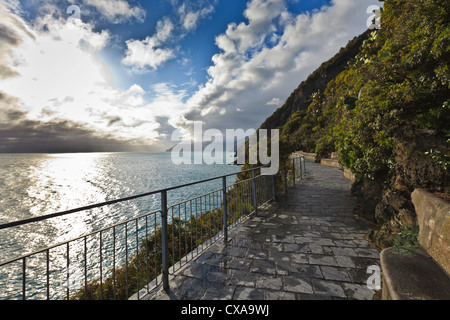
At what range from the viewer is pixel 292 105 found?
2338 inches

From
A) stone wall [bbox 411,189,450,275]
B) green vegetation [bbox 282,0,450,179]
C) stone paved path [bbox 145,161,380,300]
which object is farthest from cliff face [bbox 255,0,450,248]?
stone paved path [bbox 145,161,380,300]

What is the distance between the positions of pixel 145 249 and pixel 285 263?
10.3 feet

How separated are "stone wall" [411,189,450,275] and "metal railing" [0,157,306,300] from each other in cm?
297

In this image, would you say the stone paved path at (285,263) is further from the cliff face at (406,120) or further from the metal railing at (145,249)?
the cliff face at (406,120)

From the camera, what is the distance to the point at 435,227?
2521 mm

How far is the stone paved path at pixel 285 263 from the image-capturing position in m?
2.62

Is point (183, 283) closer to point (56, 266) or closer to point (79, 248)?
point (56, 266)

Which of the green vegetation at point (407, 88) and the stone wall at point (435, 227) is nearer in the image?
the stone wall at point (435, 227)

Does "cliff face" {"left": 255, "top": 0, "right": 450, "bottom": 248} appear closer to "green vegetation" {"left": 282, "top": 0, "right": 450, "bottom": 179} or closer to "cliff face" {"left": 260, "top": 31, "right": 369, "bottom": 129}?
"green vegetation" {"left": 282, "top": 0, "right": 450, "bottom": 179}

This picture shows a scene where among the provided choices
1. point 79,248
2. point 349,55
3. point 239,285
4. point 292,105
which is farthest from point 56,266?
point 292,105

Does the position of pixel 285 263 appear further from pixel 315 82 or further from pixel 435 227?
pixel 315 82

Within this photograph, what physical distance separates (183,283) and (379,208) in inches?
169

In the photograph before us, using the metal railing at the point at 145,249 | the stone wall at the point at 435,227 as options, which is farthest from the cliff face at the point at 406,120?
the metal railing at the point at 145,249

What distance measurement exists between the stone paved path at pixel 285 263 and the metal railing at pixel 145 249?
37 cm
